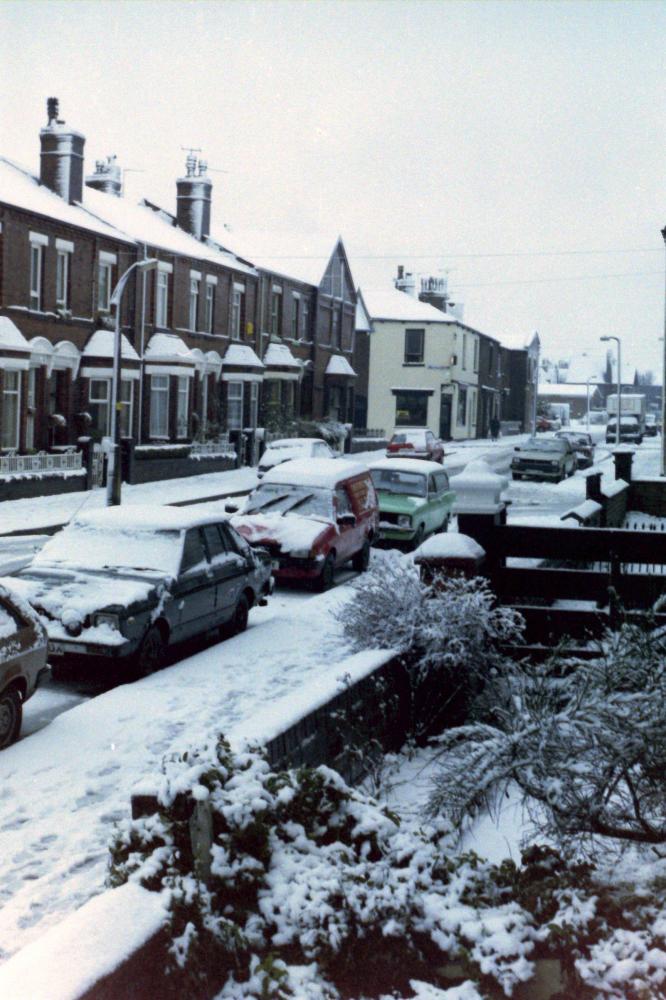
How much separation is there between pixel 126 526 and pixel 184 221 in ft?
121

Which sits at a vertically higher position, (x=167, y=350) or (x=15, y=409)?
(x=167, y=350)

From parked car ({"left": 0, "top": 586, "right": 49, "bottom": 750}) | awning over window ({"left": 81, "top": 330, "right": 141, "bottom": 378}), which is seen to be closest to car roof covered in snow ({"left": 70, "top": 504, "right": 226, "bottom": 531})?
parked car ({"left": 0, "top": 586, "right": 49, "bottom": 750})

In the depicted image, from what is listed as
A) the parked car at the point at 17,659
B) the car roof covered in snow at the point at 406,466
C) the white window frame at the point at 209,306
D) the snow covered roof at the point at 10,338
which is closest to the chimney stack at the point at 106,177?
the white window frame at the point at 209,306

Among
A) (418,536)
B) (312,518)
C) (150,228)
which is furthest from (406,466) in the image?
(150,228)

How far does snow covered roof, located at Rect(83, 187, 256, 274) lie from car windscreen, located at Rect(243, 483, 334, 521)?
22308 mm

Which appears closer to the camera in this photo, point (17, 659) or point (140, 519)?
point (17, 659)

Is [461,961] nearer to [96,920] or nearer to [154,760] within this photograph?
[96,920]

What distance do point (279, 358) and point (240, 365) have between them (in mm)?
4214

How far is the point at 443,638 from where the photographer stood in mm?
8992

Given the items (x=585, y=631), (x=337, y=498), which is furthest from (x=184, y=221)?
(x=585, y=631)

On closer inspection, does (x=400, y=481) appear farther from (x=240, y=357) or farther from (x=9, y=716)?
(x=240, y=357)

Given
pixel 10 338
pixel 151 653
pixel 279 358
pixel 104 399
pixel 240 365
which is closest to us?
pixel 151 653

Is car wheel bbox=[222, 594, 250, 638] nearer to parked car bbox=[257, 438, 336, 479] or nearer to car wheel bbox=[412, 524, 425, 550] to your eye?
car wheel bbox=[412, 524, 425, 550]

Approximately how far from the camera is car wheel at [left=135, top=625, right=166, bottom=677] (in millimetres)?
11266
